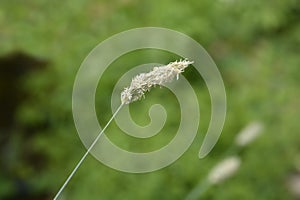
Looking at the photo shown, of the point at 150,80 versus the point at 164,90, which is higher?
the point at 164,90

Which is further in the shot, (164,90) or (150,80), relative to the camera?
(164,90)

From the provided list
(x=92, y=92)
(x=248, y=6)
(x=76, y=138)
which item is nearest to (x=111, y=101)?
(x=92, y=92)

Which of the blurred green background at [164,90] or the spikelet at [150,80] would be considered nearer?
the spikelet at [150,80]

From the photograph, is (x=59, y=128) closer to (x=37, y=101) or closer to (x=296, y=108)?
(x=37, y=101)

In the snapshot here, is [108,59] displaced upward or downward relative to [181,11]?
downward

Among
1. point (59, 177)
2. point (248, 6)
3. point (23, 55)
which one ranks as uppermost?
point (248, 6)

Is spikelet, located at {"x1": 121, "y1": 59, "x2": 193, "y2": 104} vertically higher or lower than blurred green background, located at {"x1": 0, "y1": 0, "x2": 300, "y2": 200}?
lower

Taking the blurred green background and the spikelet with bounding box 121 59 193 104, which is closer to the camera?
the spikelet with bounding box 121 59 193 104

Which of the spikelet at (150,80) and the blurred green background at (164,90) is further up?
the blurred green background at (164,90)
